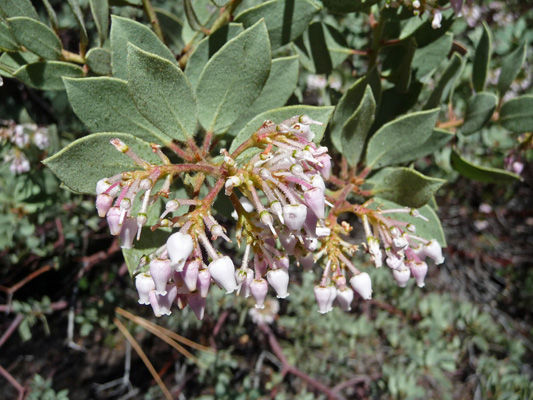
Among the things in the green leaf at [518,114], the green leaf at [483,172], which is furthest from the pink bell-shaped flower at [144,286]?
the green leaf at [518,114]

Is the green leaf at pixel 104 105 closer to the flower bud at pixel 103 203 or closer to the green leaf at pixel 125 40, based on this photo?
the green leaf at pixel 125 40

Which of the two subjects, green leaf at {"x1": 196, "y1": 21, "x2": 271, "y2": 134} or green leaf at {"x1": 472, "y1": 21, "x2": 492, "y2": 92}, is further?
green leaf at {"x1": 472, "y1": 21, "x2": 492, "y2": 92}

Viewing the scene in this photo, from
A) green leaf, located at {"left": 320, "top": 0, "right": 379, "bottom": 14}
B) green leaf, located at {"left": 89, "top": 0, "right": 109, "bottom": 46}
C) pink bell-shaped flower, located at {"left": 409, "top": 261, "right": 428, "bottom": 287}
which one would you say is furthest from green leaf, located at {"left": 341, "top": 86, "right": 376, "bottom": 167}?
green leaf, located at {"left": 89, "top": 0, "right": 109, "bottom": 46}

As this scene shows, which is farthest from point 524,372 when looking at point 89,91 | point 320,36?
point 89,91

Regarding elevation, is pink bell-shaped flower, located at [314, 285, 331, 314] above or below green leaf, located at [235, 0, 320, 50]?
Result: below

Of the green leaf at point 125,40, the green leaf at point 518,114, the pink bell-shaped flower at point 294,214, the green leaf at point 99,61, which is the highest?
the green leaf at point 125,40

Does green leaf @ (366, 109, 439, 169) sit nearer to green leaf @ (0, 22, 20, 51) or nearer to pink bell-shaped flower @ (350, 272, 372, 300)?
pink bell-shaped flower @ (350, 272, 372, 300)
